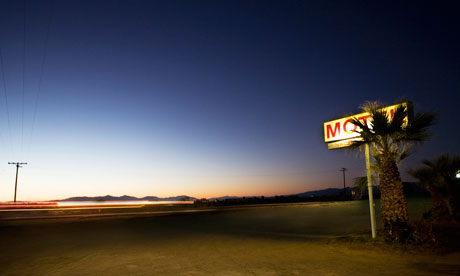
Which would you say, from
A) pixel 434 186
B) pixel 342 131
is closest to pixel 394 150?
pixel 342 131

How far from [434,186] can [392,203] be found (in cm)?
679

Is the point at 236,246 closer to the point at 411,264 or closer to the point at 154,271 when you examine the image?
the point at 154,271

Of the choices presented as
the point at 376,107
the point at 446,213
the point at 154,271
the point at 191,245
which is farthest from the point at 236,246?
the point at 446,213

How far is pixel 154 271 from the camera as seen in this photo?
7109mm

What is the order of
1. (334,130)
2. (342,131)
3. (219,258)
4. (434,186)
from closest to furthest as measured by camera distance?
(219,258), (342,131), (334,130), (434,186)

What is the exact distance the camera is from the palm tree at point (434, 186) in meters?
14.2

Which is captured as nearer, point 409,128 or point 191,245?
point 409,128

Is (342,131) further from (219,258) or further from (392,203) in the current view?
(219,258)

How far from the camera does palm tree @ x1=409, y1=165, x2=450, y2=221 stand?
14.2 metres

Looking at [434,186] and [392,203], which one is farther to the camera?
[434,186]

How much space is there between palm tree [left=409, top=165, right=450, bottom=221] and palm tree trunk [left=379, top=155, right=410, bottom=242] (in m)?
5.96

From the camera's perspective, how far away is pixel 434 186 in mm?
14812

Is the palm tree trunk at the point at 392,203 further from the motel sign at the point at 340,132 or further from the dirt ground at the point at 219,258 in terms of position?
the motel sign at the point at 340,132

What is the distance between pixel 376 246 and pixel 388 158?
9.14ft
